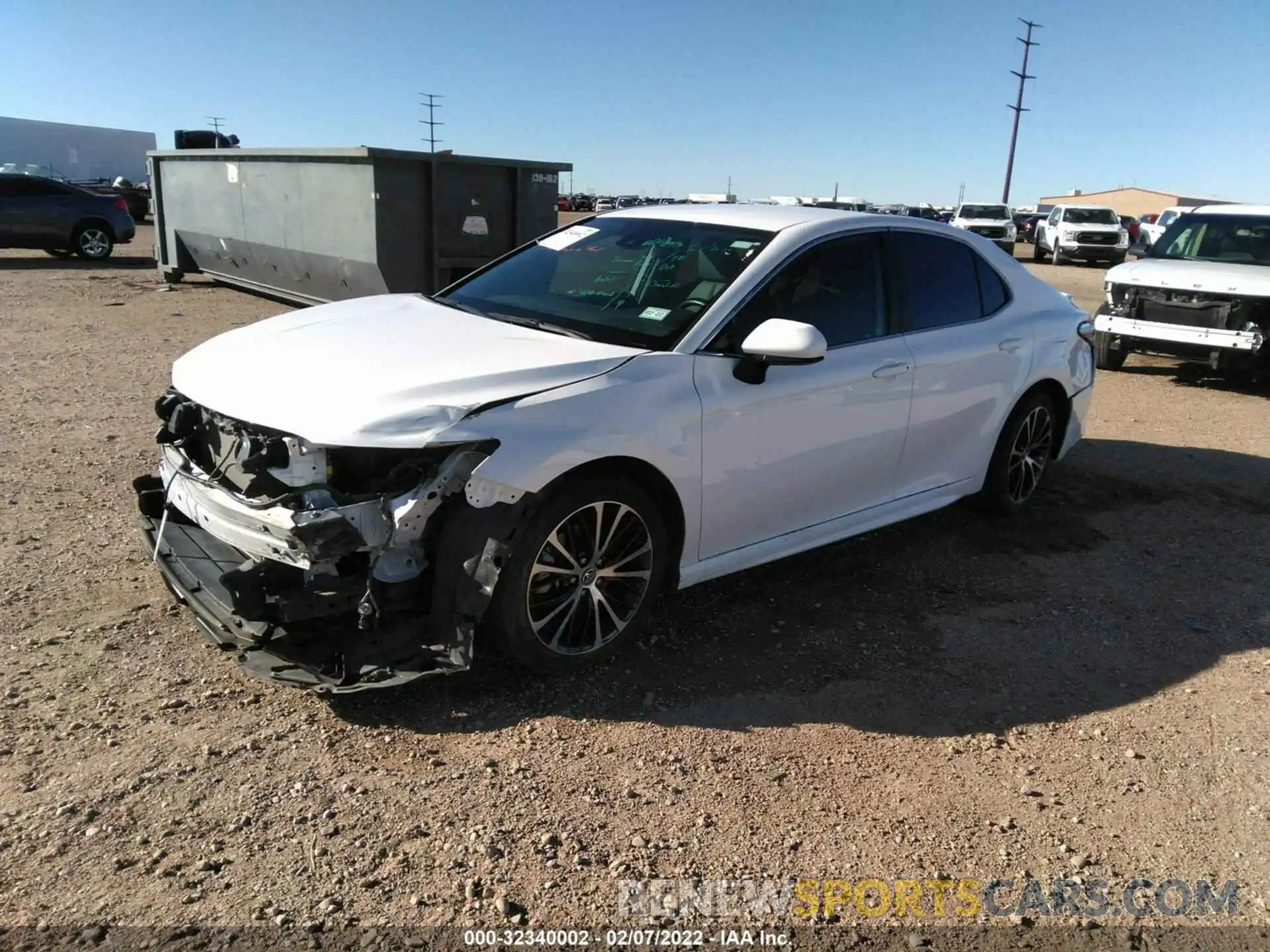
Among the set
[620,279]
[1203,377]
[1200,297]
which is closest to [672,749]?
[620,279]

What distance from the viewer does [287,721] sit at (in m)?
3.30

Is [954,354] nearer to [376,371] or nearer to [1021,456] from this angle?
[1021,456]

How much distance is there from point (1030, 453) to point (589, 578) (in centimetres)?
339

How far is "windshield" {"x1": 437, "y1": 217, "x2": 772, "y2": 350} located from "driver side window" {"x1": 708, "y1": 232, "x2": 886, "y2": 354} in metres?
0.16

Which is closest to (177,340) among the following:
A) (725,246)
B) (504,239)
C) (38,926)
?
(504,239)

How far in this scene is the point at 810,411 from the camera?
4.11 m

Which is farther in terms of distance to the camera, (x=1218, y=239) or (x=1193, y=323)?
(x=1218, y=239)

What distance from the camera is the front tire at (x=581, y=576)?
11.0 feet

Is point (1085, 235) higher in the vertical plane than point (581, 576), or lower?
higher

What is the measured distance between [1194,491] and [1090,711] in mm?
3668

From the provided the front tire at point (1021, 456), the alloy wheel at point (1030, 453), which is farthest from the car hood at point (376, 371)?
the alloy wheel at point (1030, 453)

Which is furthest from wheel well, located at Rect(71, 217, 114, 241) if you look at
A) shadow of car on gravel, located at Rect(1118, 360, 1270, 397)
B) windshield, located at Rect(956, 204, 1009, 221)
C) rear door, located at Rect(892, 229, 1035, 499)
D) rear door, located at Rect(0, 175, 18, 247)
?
windshield, located at Rect(956, 204, 1009, 221)

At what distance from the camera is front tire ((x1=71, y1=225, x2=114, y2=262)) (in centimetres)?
1920

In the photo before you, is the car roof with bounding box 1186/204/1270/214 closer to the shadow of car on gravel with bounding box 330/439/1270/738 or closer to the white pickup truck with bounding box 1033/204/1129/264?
the shadow of car on gravel with bounding box 330/439/1270/738
